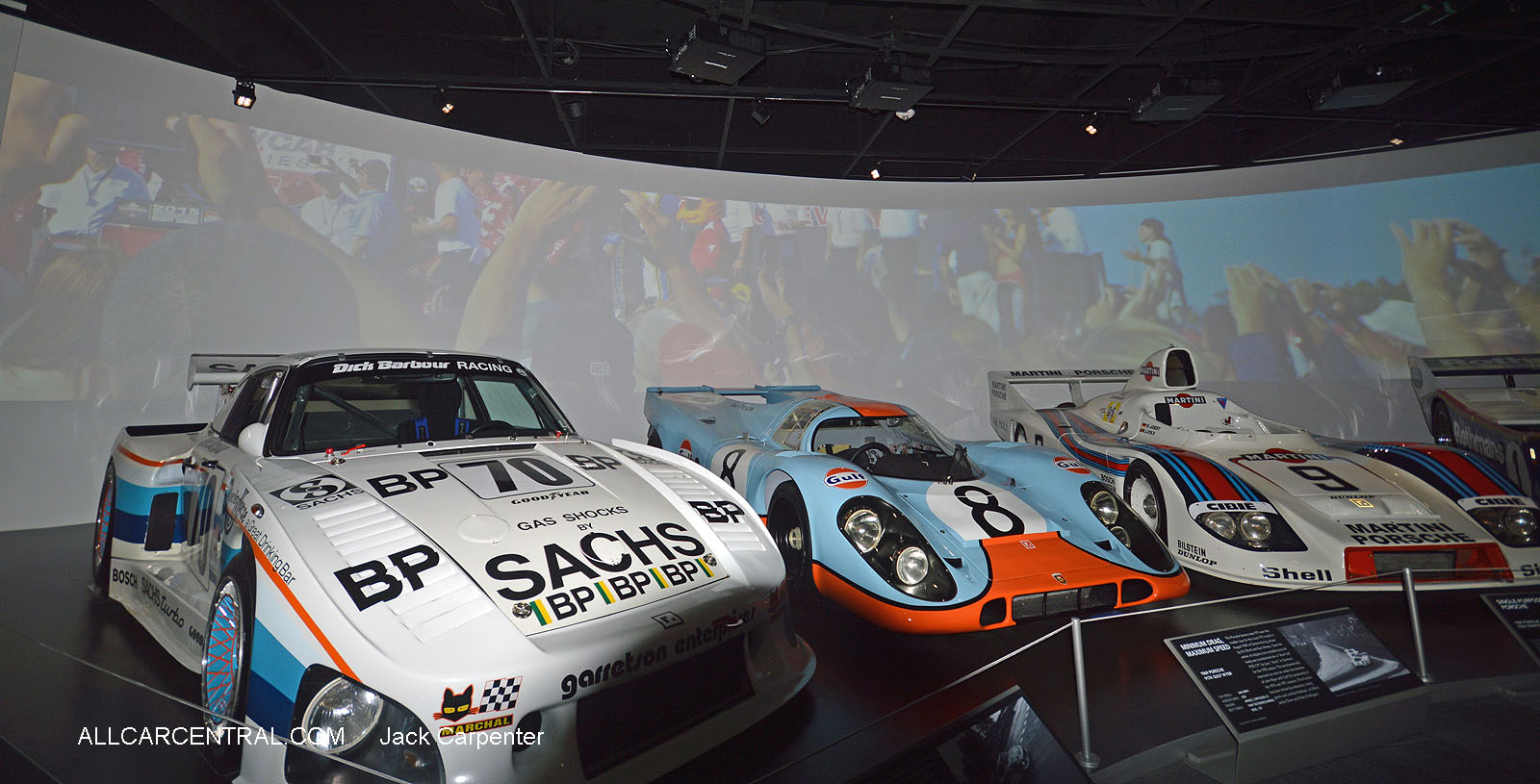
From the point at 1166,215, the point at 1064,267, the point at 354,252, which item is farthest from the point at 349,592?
the point at 1166,215

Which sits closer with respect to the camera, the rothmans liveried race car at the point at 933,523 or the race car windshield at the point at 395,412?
the race car windshield at the point at 395,412

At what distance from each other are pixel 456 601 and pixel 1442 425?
8005 mm

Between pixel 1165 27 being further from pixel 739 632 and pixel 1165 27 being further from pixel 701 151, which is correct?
pixel 739 632

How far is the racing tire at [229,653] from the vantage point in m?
1.57

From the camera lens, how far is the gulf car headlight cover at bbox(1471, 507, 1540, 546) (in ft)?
10.5

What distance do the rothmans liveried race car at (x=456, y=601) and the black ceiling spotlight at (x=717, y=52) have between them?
3.54m

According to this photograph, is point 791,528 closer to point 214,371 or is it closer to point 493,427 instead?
point 493,427

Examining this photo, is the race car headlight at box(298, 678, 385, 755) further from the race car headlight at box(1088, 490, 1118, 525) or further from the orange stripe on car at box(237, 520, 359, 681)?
the race car headlight at box(1088, 490, 1118, 525)

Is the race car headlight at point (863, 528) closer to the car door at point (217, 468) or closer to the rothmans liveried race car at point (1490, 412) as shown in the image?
the car door at point (217, 468)

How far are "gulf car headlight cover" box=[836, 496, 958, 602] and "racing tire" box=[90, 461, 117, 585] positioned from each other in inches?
120

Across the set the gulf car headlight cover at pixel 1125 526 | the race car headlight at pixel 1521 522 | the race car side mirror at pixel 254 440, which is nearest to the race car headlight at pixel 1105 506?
the gulf car headlight cover at pixel 1125 526

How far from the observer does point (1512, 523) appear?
3.29 metres
